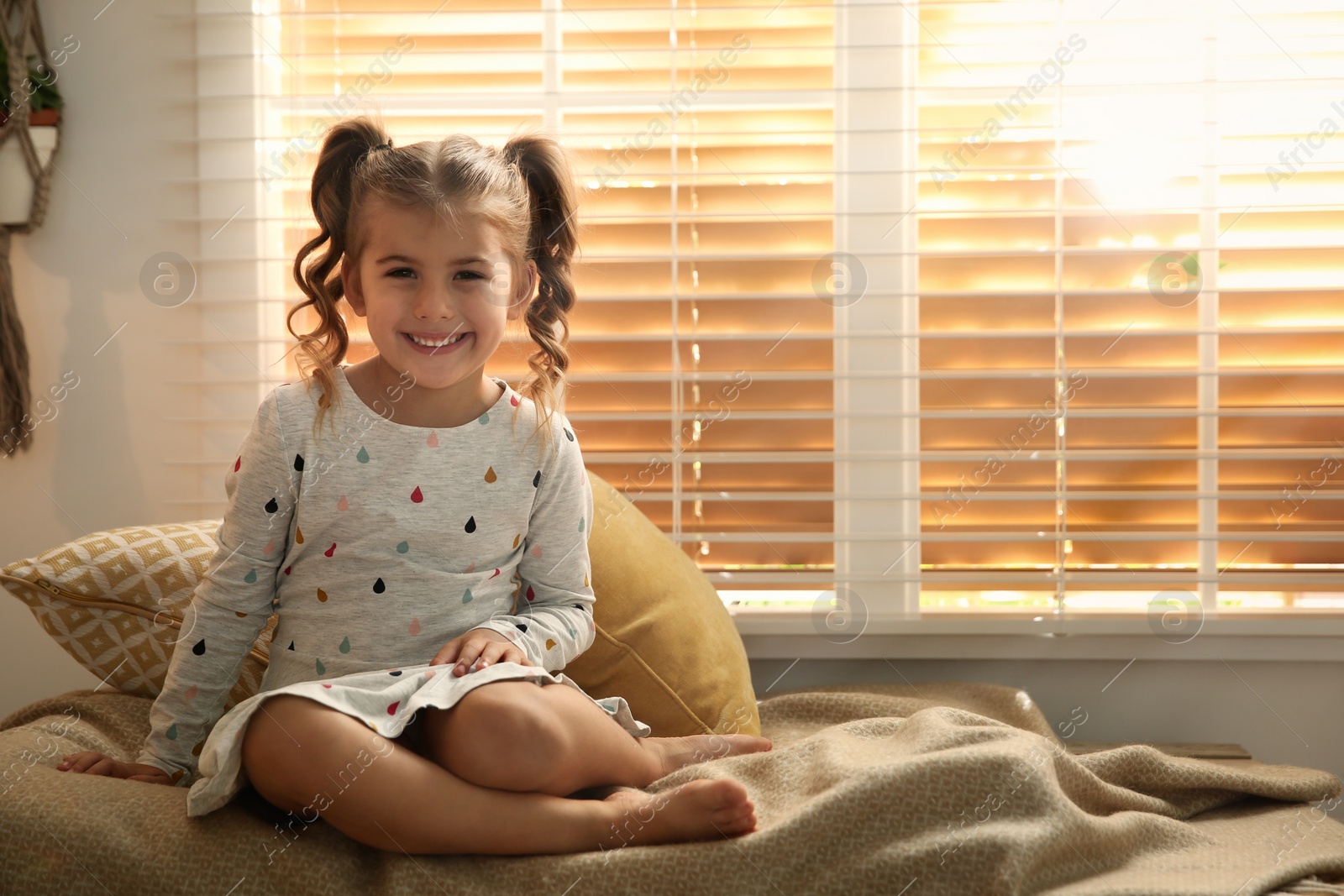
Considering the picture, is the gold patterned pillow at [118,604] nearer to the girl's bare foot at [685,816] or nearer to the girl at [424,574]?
the girl at [424,574]

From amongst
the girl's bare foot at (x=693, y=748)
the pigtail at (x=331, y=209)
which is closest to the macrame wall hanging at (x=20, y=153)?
the pigtail at (x=331, y=209)

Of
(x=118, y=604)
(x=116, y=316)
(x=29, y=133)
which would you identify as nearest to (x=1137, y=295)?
(x=118, y=604)

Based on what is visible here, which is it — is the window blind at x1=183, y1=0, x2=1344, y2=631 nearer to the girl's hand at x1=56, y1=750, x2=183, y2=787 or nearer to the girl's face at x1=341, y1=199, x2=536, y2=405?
the girl's face at x1=341, y1=199, x2=536, y2=405

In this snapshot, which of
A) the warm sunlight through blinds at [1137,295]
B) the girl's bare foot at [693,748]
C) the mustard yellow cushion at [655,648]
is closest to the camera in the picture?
the girl's bare foot at [693,748]

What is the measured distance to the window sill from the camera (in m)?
1.61

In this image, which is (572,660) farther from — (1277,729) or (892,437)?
(1277,729)

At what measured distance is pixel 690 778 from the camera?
1104 mm

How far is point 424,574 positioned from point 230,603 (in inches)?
8.6

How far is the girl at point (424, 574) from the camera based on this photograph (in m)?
0.95

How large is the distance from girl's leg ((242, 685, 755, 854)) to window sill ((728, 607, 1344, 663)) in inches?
27.6

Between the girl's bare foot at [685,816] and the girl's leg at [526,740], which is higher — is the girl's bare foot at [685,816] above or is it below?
below

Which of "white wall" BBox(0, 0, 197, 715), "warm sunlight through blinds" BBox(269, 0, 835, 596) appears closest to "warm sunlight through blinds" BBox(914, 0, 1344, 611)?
"warm sunlight through blinds" BBox(269, 0, 835, 596)

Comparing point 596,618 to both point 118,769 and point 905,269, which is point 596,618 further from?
point 905,269

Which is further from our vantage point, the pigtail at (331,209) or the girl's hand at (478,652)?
the pigtail at (331,209)
